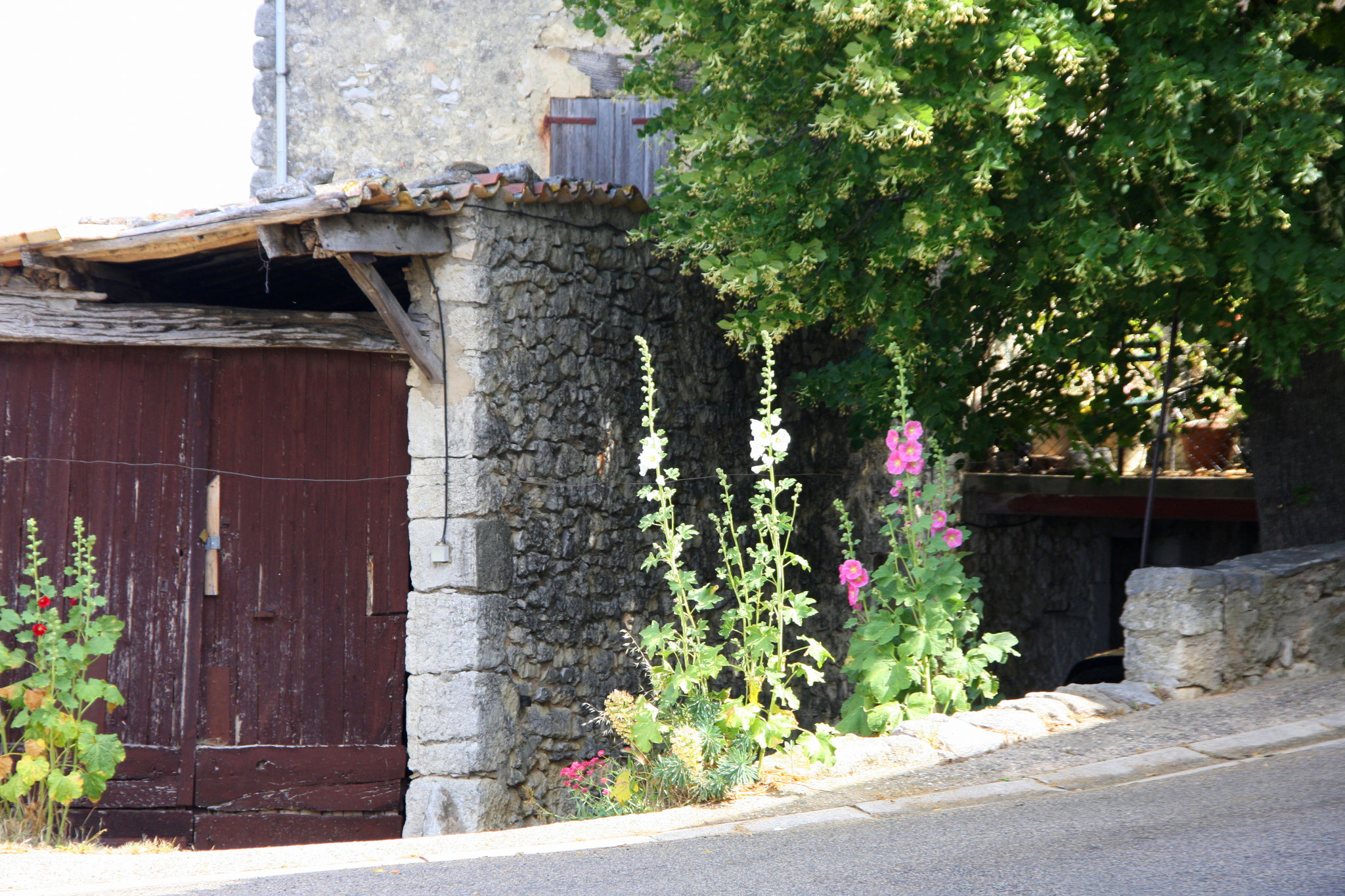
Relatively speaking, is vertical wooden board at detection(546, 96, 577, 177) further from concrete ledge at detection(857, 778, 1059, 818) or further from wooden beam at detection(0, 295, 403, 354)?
concrete ledge at detection(857, 778, 1059, 818)

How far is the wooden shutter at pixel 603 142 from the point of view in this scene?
8492 millimetres

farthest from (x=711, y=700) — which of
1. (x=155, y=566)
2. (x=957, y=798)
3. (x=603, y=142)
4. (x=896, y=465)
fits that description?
(x=603, y=142)

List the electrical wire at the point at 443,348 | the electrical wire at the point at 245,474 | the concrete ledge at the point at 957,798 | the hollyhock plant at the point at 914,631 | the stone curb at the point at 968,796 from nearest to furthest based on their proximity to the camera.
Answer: the stone curb at the point at 968,796
the concrete ledge at the point at 957,798
the hollyhock plant at the point at 914,631
the electrical wire at the point at 443,348
the electrical wire at the point at 245,474

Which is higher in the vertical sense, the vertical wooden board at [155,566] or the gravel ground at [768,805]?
the vertical wooden board at [155,566]

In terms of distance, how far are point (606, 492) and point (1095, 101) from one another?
3402mm

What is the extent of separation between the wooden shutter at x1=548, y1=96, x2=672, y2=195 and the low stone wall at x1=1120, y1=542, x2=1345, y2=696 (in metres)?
4.77

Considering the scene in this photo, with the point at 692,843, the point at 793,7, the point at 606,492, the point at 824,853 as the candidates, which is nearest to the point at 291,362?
the point at 606,492

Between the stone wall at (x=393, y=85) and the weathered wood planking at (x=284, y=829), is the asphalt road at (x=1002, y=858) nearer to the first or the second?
the weathered wood planking at (x=284, y=829)

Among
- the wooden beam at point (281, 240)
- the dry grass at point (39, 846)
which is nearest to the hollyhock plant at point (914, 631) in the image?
the wooden beam at point (281, 240)

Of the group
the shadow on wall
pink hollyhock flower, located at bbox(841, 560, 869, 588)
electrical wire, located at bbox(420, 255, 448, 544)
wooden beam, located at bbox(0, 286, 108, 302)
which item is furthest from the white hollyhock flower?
the shadow on wall

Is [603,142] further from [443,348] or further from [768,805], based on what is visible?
[768,805]

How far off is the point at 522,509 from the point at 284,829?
2.14 m

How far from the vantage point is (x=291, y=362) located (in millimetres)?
6273

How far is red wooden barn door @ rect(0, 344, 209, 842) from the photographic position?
20.0 feet
